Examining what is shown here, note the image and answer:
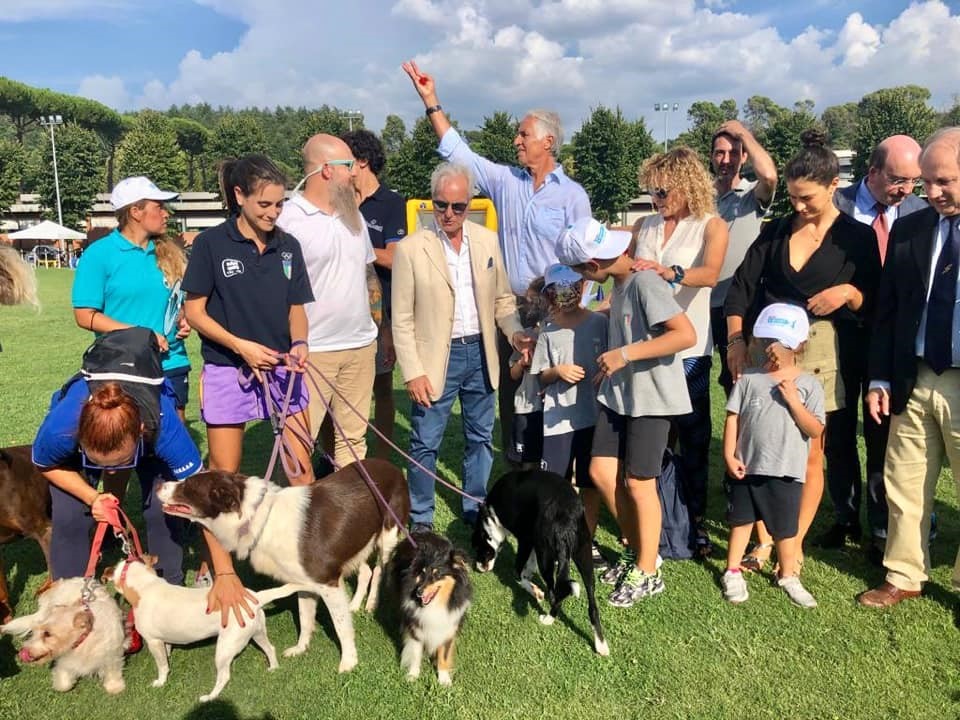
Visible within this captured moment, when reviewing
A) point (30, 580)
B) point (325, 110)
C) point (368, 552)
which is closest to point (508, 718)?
point (368, 552)

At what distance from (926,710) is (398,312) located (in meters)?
3.56

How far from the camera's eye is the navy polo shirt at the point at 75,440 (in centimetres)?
320

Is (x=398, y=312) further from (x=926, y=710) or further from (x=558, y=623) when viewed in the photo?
(x=926, y=710)

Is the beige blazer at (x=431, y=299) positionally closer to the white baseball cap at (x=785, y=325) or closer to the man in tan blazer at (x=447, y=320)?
the man in tan blazer at (x=447, y=320)

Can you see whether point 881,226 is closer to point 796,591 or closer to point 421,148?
point 796,591

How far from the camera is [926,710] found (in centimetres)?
296

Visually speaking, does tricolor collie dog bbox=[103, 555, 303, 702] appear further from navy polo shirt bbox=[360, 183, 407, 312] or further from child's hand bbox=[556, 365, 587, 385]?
navy polo shirt bbox=[360, 183, 407, 312]

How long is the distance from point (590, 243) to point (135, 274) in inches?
119

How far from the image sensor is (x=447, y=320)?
4316 millimetres

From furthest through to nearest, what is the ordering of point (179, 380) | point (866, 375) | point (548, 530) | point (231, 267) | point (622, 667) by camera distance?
point (179, 380) → point (866, 375) → point (231, 267) → point (548, 530) → point (622, 667)

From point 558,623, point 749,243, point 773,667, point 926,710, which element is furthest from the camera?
point 749,243

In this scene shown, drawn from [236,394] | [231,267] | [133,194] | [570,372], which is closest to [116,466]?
[236,394]

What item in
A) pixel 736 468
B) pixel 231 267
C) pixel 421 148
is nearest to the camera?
pixel 231 267

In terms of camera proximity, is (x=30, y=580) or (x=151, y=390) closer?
(x=151, y=390)
